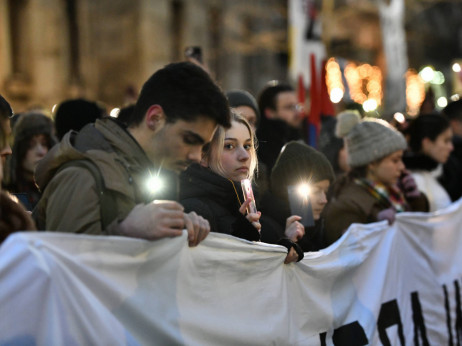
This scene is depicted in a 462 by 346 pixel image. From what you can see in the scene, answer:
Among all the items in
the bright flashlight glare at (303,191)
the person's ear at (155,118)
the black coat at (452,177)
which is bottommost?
the black coat at (452,177)

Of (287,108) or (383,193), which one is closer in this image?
(383,193)

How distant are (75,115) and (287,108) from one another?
2196mm

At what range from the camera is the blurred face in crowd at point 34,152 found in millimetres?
5004

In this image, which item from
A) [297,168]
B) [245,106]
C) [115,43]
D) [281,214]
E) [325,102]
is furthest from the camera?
[115,43]

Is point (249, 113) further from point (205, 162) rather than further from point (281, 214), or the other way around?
point (205, 162)

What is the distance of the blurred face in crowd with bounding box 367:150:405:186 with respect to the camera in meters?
5.51

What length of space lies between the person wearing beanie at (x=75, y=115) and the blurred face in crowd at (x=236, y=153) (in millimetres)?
1332

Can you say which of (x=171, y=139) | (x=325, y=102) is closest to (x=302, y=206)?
(x=171, y=139)

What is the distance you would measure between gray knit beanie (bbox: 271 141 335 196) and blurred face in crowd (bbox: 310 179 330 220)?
33mm

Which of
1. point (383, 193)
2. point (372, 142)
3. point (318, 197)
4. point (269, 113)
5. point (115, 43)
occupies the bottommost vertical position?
point (383, 193)

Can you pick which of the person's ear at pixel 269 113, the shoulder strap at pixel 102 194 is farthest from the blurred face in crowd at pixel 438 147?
the shoulder strap at pixel 102 194

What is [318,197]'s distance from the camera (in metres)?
4.61

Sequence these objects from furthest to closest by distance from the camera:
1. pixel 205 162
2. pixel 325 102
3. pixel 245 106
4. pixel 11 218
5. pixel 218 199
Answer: pixel 325 102, pixel 245 106, pixel 205 162, pixel 218 199, pixel 11 218

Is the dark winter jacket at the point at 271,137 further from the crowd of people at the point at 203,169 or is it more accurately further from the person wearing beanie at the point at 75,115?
the person wearing beanie at the point at 75,115
